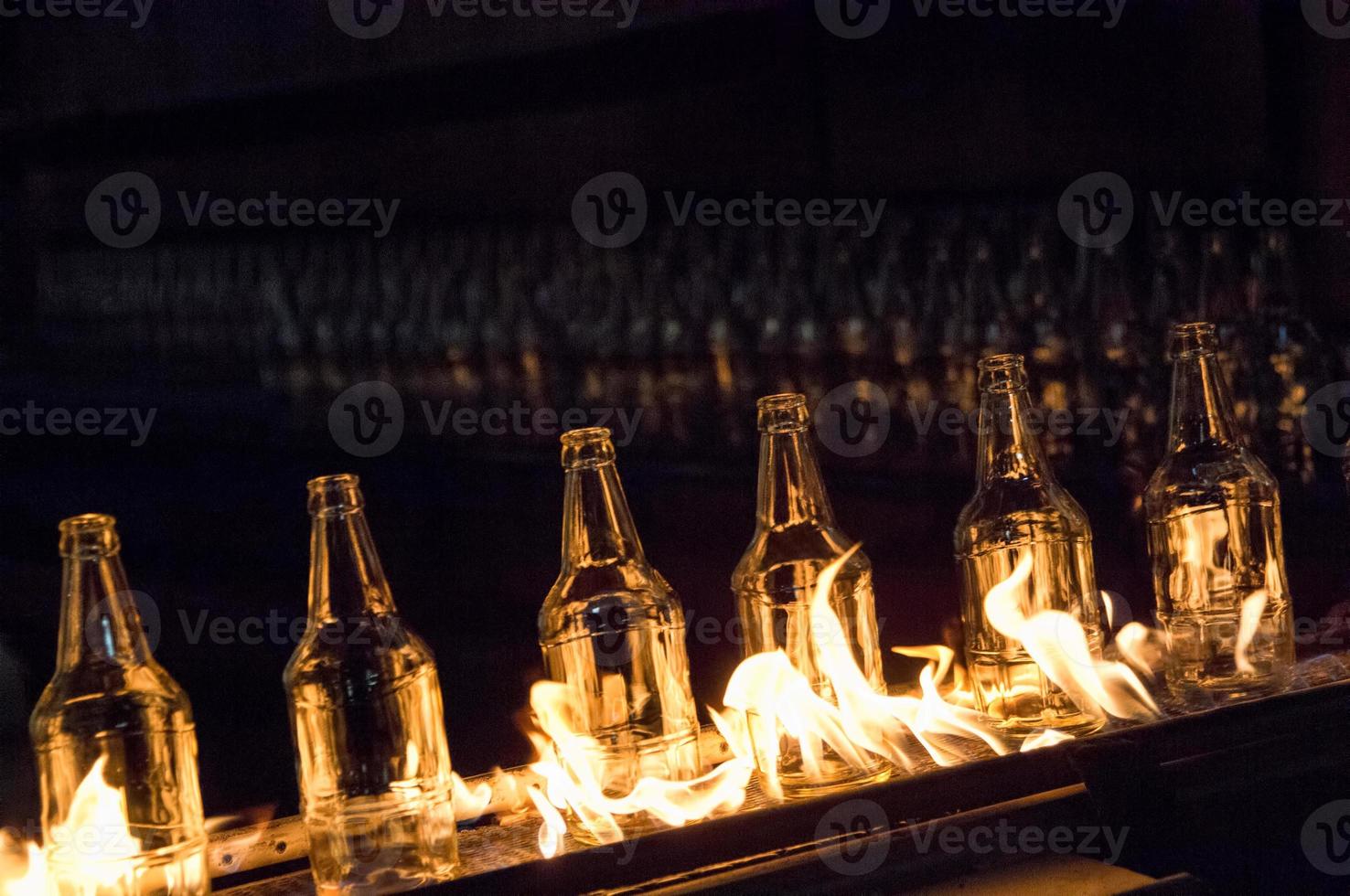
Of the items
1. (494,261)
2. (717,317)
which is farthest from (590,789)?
(494,261)

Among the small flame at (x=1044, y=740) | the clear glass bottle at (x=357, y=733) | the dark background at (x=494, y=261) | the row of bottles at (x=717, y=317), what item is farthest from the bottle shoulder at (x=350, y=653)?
the row of bottles at (x=717, y=317)

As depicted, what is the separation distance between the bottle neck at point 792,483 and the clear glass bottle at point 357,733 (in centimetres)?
33

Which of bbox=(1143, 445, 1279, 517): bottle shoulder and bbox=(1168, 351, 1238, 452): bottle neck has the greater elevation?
bbox=(1168, 351, 1238, 452): bottle neck

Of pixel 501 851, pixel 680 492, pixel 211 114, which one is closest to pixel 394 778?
pixel 501 851

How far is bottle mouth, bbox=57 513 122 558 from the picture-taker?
1.05 meters

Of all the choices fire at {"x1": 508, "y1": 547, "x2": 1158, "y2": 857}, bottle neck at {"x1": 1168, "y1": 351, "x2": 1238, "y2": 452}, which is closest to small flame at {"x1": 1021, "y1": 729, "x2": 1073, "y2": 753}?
fire at {"x1": 508, "y1": 547, "x2": 1158, "y2": 857}

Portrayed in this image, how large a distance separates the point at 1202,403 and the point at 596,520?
0.57 metres

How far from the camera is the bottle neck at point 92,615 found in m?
1.06

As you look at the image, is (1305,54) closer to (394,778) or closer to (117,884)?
(394,778)

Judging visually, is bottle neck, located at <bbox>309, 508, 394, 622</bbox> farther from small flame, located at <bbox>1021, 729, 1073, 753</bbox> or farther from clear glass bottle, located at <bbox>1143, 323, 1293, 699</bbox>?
clear glass bottle, located at <bbox>1143, 323, 1293, 699</bbox>

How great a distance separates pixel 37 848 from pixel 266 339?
6.25ft

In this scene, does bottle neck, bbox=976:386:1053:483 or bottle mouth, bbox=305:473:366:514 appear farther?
bottle neck, bbox=976:386:1053:483

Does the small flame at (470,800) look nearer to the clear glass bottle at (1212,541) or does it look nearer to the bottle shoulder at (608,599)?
the bottle shoulder at (608,599)

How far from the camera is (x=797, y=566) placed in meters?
1.26
